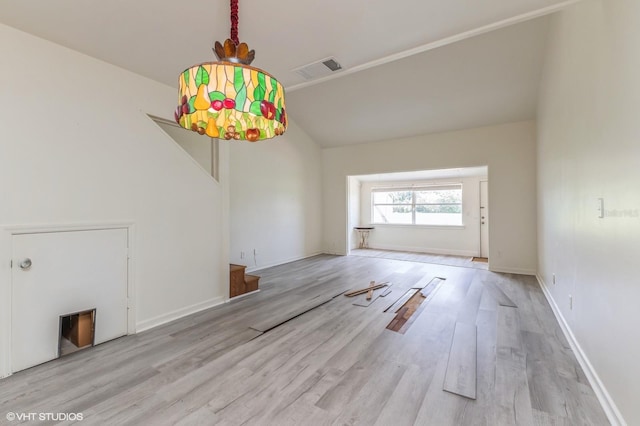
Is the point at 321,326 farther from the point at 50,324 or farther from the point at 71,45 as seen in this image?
the point at 71,45

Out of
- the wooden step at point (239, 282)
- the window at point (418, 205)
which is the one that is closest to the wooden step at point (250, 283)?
the wooden step at point (239, 282)

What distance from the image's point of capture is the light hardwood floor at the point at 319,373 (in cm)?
168

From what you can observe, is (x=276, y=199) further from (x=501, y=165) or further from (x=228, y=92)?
(x=228, y=92)

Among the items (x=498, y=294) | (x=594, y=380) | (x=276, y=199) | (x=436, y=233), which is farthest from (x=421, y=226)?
(x=594, y=380)

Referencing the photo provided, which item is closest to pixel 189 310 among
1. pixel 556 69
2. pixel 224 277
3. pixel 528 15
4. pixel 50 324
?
pixel 224 277

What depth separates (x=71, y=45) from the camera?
2375 millimetres

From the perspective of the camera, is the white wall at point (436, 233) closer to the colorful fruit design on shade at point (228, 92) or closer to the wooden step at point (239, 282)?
the wooden step at point (239, 282)

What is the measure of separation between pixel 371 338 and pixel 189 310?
6.86ft

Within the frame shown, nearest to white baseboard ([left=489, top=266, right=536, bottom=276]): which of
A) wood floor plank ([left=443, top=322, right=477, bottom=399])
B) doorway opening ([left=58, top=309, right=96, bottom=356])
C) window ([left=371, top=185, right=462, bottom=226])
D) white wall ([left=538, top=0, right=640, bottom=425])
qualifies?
white wall ([left=538, top=0, right=640, bottom=425])

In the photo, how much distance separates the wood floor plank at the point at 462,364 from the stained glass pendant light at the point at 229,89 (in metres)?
2.09

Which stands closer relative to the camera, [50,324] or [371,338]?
[50,324]

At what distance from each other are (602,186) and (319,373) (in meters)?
2.28

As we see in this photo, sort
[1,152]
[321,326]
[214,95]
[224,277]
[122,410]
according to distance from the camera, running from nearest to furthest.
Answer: [214,95]
[122,410]
[1,152]
[321,326]
[224,277]

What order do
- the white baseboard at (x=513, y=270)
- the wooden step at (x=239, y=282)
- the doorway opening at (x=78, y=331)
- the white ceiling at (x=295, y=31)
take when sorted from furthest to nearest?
the white baseboard at (x=513, y=270) → the wooden step at (x=239, y=282) → the doorway opening at (x=78, y=331) → the white ceiling at (x=295, y=31)
